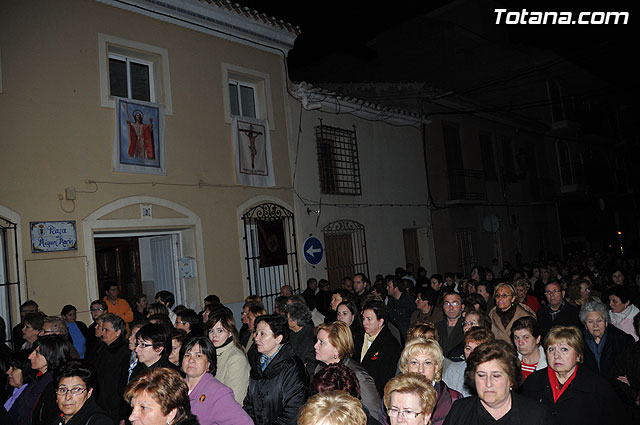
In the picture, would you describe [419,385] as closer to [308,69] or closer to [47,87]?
[47,87]

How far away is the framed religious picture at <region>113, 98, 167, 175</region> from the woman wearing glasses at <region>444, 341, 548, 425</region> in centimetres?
790

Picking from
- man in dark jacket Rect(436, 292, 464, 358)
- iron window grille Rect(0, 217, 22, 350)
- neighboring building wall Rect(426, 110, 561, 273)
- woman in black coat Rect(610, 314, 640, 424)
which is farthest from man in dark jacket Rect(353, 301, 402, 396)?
neighboring building wall Rect(426, 110, 561, 273)

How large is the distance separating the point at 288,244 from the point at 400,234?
4.68 m

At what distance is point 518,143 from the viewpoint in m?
23.9

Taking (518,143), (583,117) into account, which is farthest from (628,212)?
(518,143)

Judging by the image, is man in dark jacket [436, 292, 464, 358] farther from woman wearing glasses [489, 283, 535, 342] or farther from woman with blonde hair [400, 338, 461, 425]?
woman with blonde hair [400, 338, 461, 425]

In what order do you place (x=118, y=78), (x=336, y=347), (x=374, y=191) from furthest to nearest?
1. (x=374, y=191)
2. (x=118, y=78)
3. (x=336, y=347)

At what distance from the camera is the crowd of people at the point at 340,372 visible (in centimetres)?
350

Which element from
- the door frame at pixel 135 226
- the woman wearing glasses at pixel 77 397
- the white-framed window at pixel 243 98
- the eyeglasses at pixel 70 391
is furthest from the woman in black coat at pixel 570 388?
the white-framed window at pixel 243 98

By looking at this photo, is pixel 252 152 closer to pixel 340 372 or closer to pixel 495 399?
pixel 340 372

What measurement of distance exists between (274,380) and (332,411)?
166cm

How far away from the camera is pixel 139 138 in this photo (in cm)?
1016

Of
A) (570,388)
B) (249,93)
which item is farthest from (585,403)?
(249,93)

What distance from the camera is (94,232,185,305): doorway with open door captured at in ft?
36.6
